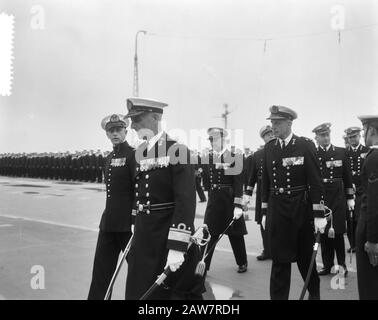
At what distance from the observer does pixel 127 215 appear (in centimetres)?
460

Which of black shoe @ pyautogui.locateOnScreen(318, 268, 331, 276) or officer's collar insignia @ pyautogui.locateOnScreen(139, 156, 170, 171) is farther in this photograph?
black shoe @ pyautogui.locateOnScreen(318, 268, 331, 276)

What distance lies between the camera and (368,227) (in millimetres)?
3836

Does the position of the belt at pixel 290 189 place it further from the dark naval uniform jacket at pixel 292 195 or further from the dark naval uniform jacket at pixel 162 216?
the dark naval uniform jacket at pixel 162 216

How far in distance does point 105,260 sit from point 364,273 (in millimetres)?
2361

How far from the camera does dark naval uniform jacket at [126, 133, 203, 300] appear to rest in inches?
136

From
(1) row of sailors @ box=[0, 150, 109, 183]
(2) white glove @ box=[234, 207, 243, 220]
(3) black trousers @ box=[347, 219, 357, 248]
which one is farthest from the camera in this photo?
(1) row of sailors @ box=[0, 150, 109, 183]

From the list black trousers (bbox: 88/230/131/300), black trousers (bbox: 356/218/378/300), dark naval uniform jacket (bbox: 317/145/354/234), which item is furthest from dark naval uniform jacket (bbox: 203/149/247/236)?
black trousers (bbox: 356/218/378/300)

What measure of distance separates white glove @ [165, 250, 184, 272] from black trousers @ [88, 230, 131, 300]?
4.44ft

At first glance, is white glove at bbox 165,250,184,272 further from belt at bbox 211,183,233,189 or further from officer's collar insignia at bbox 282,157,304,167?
belt at bbox 211,183,233,189

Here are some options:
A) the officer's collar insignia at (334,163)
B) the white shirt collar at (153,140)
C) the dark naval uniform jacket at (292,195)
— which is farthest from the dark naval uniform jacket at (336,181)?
the white shirt collar at (153,140)

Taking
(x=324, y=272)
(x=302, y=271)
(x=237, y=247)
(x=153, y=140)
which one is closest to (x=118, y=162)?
(x=153, y=140)
